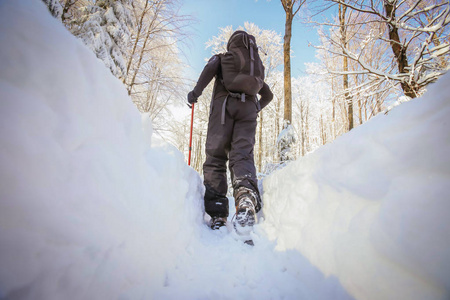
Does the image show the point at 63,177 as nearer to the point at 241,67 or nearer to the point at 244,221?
the point at 244,221

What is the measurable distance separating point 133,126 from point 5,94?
1.39 ft

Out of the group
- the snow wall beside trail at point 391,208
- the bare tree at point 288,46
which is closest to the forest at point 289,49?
the bare tree at point 288,46

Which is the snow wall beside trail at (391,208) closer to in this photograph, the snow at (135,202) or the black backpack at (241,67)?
the snow at (135,202)

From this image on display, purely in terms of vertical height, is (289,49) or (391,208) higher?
(289,49)

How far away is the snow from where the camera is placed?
0.42 meters

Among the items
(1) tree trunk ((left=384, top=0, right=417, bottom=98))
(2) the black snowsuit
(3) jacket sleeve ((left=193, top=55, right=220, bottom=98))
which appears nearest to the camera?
(2) the black snowsuit

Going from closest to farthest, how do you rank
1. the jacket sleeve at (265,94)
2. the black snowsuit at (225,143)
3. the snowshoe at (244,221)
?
the snowshoe at (244,221)
the black snowsuit at (225,143)
the jacket sleeve at (265,94)

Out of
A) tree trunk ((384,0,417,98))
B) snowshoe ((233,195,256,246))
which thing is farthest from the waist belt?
tree trunk ((384,0,417,98))

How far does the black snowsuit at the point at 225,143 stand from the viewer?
5.25 feet

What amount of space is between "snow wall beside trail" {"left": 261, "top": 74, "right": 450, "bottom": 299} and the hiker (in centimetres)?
83

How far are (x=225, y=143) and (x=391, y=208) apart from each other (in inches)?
52.4

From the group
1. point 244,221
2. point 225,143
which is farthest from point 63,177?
point 225,143

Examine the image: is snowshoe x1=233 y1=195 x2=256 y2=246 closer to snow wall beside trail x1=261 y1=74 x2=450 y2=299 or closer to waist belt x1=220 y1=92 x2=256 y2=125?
snow wall beside trail x1=261 y1=74 x2=450 y2=299

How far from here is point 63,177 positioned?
0.48 metres
